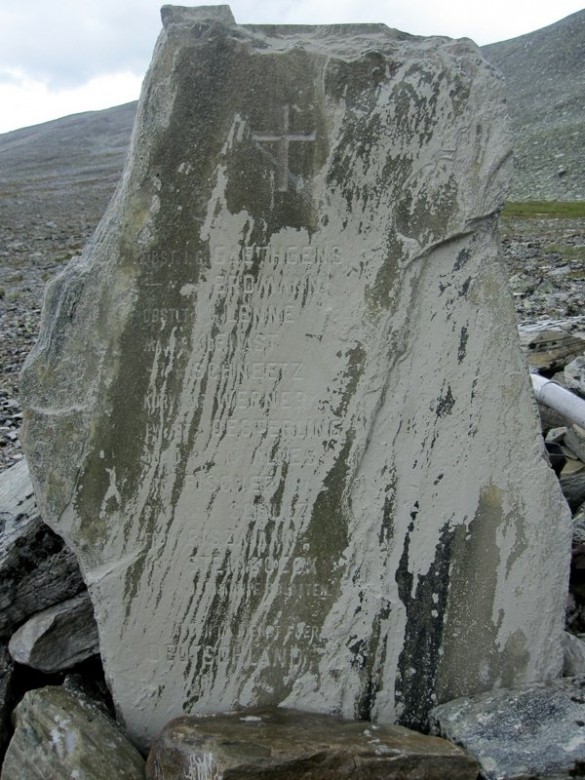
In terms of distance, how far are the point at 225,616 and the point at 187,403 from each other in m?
1.02

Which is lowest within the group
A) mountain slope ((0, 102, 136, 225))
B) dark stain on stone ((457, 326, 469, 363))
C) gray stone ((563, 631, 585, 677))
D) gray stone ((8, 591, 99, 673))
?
gray stone ((563, 631, 585, 677))

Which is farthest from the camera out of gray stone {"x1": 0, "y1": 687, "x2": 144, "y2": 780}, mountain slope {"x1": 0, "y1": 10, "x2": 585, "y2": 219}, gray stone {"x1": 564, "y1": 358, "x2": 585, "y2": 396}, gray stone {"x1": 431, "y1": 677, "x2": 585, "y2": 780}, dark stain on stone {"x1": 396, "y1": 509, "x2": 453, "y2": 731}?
mountain slope {"x1": 0, "y1": 10, "x2": 585, "y2": 219}

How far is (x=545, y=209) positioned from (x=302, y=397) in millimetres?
26492

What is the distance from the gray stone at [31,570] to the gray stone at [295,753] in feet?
3.34

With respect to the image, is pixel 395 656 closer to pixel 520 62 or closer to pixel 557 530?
pixel 557 530

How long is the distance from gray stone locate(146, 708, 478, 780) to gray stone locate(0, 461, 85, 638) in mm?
1017

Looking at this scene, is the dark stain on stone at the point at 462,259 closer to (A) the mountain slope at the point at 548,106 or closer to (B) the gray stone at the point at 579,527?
(B) the gray stone at the point at 579,527

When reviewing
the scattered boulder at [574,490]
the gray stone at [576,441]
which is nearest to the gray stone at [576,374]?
the gray stone at [576,441]

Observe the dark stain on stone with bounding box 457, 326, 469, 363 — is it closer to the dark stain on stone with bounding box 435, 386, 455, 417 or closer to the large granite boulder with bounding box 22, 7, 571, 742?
the large granite boulder with bounding box 22, 7, 571, 742

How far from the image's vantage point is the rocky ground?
9232 millimetres

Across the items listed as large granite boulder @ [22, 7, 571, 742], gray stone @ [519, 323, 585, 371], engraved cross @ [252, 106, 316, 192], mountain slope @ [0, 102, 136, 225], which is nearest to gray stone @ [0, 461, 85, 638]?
large granite boulder @ [22, 7, 571, 742]

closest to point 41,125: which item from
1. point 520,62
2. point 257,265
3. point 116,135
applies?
point 116,135

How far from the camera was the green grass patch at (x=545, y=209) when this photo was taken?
26048 mm

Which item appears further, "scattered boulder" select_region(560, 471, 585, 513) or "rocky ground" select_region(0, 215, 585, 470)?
"rocky ground" select_region(0, 215, 585, 470)
